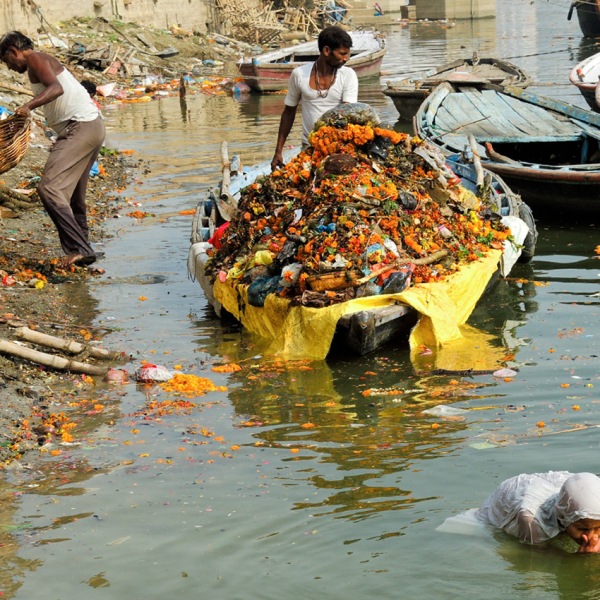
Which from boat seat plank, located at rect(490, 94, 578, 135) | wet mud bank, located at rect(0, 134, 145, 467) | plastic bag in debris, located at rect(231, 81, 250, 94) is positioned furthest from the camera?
plastic bag in debris, located at rect(231, 81, 250, 94)

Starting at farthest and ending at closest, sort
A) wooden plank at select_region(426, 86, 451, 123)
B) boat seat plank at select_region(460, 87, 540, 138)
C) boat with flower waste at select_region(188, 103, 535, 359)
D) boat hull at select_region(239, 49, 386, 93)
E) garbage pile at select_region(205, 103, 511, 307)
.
Answer: boat hull at select_region(239, 49, 386, 93)
wooden plank at select_region(426, 86, 451, 123)
boat seat plank at select_region(460, 87, 540, 138)
garbage pile at select_region(205, 103, 511, 307)
boat with flower waste at select_region(188, 103, 535, 359)

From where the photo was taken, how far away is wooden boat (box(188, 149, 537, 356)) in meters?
5.80

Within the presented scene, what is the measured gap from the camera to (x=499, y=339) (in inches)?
253

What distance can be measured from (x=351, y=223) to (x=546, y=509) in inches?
125

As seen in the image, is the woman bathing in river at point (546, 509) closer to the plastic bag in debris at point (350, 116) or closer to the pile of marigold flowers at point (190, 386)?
the pile of marigold flowers at point (190, 386)

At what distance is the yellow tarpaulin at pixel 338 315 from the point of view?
5.93 meters

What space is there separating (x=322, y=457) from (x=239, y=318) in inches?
93.4

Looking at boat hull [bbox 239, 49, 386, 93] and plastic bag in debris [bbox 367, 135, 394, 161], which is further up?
boat hull [bbox 239, 49, 386, 93]

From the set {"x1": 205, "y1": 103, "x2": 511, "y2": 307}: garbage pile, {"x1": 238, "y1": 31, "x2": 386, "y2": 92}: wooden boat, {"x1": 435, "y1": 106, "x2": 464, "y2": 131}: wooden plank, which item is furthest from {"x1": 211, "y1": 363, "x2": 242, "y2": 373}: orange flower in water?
{"x1": 238, "y1": 31, "x2": 386, "y2": 92}: wooden boat

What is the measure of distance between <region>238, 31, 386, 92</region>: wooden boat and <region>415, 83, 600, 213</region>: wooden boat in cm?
939

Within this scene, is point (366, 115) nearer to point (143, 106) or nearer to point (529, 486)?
point (529, 486)

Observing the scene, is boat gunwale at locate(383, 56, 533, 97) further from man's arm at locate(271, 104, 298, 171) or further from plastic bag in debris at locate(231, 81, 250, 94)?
man's arm at locate(271, 104, 298, 171)

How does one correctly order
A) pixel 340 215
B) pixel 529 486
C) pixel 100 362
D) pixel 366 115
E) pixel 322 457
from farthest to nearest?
pixel 366 115, pixel 340 215, pixel 100 362, pixel 322 457, pixel 529 486

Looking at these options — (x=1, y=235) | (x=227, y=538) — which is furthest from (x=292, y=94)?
(x=227, y=538)
